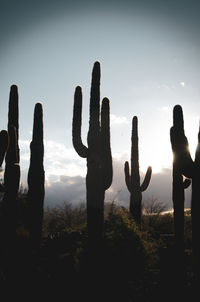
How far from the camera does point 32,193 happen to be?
12.4 metres

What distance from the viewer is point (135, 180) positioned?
17156 mm

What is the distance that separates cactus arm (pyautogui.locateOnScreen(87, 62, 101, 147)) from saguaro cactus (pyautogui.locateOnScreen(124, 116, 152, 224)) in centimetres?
545

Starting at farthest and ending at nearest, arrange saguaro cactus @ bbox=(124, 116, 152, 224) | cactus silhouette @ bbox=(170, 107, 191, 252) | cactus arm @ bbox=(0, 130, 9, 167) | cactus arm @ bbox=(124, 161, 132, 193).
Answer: cactus arm @ bbox=(124, 161, 132, 193), saguaro cactus @ bbox=(124, 116, 152, 224), cactus silhouette @ bbox=(170, 107, 191, 252), cactus arm @ bbox=(0, 130, 9, 167)

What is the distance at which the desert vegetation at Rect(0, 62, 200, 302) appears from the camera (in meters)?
8.24

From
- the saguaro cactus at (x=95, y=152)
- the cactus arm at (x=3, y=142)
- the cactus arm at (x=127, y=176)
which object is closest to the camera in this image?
the cactus arm at (x=3, y=142)

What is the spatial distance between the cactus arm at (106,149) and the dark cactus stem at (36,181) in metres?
2.78

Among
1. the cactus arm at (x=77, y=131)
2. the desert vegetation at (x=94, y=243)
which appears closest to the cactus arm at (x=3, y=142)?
the desert vegetation at (x=94, y=243)

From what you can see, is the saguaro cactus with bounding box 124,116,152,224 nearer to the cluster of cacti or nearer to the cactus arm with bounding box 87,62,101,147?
the cactus arm with bounding box 87,62,101,147

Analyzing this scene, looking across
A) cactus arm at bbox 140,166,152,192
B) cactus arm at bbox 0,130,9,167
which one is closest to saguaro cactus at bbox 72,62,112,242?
cactus arm at bbox 0,130,9,167

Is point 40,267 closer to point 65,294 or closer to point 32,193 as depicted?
point 65,294

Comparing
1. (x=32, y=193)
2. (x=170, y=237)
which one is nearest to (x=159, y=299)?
(x=32, y=193)

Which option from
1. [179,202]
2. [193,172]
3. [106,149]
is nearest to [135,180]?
[179,202]

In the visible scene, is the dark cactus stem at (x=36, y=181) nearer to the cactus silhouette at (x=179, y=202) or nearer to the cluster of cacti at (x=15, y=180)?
the cluster of cacti at (x=15, y=180)

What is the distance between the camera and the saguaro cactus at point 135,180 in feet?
55.8
